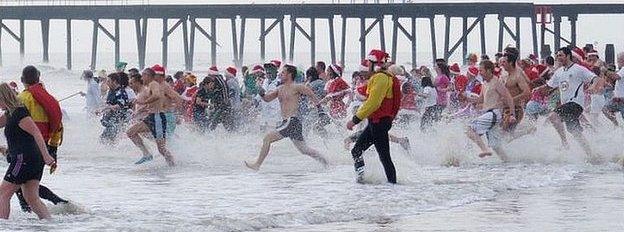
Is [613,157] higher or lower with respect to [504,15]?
lower

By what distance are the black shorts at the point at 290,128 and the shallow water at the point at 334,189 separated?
1.46ft

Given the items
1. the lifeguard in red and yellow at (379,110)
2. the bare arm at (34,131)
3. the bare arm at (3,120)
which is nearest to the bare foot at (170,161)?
the lifeguard in red and yellow at (379,110)

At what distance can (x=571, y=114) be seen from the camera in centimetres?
1675

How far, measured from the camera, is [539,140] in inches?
734

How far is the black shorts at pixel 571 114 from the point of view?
54.9ft

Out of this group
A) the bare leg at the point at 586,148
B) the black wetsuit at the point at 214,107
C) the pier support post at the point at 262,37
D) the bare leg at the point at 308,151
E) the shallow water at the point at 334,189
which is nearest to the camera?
the shallow water at the point at 334,189

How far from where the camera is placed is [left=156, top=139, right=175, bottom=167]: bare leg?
56.3 ft

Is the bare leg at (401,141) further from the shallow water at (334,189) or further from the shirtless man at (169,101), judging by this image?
the shirtless man at (169,101)

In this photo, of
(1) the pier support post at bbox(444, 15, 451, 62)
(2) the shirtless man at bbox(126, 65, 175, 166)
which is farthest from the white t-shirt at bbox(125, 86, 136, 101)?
(1) the pier support post at bbox(444, 15, 451, 62)

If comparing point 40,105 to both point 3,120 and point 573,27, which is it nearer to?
point 3,120

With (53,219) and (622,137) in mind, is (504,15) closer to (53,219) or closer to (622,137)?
(622,137)

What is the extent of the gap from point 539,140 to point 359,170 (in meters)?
4.85

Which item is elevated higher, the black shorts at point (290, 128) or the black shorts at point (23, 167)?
the black shorts at point (290, 128)

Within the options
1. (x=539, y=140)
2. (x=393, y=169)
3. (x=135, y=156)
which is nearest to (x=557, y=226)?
(x=393, y=169)
